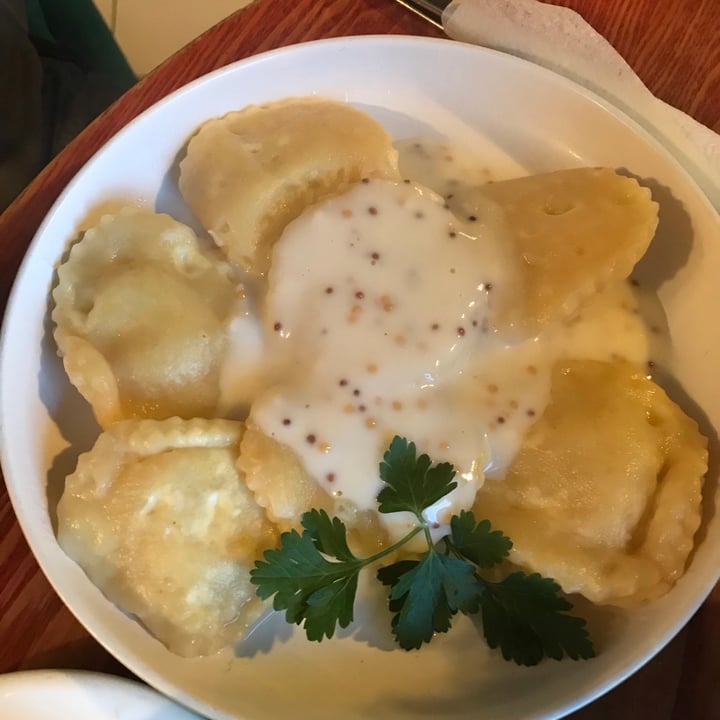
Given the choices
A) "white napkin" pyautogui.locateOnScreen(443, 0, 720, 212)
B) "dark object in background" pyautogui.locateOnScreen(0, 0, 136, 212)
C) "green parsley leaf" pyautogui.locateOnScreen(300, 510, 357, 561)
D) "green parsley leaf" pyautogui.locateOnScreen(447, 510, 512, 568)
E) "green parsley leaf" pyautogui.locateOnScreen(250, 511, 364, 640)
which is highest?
"white napkin" pyautogui.locateOnScreen(443, 0, 720, 212)

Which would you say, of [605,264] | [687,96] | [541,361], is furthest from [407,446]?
[687,96]

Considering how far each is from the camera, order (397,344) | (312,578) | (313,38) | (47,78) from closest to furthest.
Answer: (312,578)
(397,344)
(313,38)
(47,78)

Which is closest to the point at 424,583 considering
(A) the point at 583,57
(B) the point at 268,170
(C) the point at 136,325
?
(C) the point at 136,325

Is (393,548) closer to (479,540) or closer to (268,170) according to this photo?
(479,540)

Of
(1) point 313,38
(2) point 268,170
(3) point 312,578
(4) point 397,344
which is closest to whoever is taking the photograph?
(3) point 312,578

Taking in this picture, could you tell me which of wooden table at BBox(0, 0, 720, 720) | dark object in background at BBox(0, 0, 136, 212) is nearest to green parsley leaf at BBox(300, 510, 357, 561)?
wooden table at BBox(0, 0, 720, 720)

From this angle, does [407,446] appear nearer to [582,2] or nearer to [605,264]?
[605,264]

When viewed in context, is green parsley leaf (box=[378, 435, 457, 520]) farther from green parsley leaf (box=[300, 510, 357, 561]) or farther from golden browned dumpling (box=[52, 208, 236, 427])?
golden browned dumpling (box=[52, 208, 236, 427])
